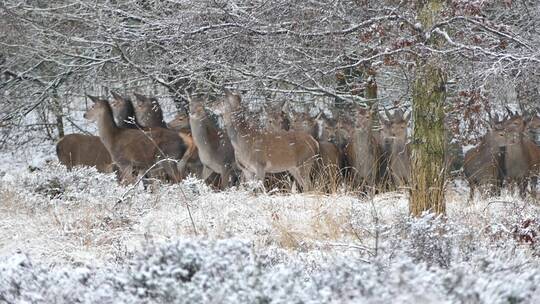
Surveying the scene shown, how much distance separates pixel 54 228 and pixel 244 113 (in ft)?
12.4

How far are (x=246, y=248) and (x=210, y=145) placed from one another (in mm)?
9388

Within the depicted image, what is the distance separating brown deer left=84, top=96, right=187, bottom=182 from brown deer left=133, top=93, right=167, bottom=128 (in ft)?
3.73

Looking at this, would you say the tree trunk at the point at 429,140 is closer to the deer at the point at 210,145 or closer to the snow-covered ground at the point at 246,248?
the snow-covered ground at the point at 246,248

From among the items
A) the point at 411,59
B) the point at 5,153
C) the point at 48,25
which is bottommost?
the point at 5,153

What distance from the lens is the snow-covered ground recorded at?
14.9ft

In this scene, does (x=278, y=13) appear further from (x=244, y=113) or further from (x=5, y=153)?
(x=5, y=153)

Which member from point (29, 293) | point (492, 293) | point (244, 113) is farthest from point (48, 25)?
point (492, 293)

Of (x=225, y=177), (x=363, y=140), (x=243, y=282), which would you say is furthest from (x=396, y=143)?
(x=243, y=282)

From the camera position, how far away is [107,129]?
14.8 metres

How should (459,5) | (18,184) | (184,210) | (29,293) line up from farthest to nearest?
(18,184)
(184,210)
(459,5)
(29,293)

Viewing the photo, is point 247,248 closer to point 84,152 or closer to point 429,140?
point 429,140

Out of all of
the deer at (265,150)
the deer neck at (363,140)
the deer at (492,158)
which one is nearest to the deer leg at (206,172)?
the deer at (265,150)

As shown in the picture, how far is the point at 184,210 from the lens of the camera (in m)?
9.72

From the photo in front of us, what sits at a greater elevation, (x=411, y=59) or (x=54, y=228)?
(x=411, y=59)
